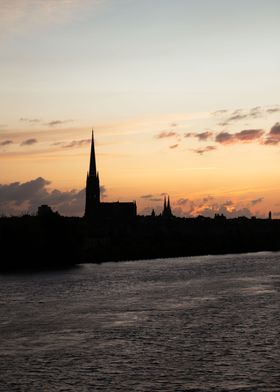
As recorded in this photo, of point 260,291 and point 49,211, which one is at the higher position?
point 49,211

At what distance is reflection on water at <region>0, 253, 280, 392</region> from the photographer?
118 ft

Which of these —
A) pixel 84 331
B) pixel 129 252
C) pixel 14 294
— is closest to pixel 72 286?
pixel 14 294

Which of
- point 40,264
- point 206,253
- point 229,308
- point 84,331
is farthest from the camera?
point 206,253

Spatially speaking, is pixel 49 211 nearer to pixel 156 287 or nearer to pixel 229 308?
pixel 156 287

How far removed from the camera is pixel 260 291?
75.4 m

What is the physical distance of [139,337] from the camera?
46625mm

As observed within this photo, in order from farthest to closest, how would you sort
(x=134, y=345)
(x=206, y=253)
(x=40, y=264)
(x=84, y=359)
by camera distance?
(x=206, y=253) → (x=40, y=264) → (x=134, y=345) → (x=84, y=359)

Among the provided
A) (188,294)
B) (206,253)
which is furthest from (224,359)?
(206,253)

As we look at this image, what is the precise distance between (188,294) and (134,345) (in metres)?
28.9

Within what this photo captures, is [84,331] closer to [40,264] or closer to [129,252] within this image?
[40,264]

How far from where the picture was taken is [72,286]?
80.8m

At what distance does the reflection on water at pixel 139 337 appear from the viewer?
36.1m

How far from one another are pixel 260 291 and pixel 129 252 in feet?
254

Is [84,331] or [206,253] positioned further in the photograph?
[206,253]
